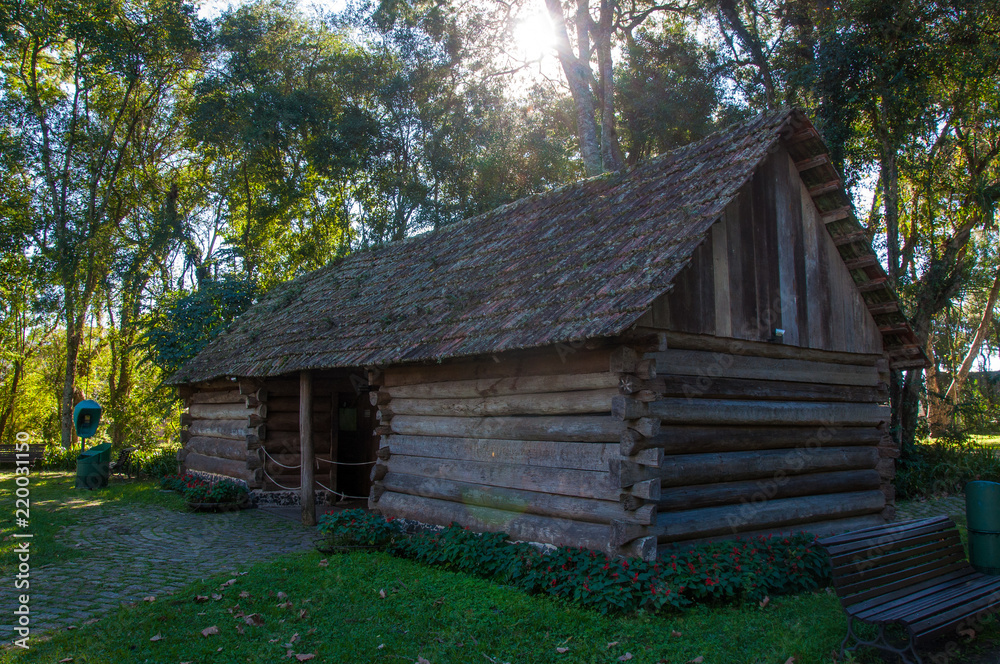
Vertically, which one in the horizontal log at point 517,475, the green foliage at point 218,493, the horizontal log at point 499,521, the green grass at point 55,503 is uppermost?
the horizontal log at point 517,475

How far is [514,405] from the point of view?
26.2 ft

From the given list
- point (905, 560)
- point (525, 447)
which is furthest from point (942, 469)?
point (525, 447)

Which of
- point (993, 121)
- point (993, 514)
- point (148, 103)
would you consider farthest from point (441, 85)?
point (993, 514)

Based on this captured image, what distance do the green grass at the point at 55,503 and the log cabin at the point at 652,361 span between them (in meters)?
3.46

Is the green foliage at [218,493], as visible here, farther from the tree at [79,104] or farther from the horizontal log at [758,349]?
the tree at [79,104]

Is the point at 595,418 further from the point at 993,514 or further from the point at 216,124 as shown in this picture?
the point at 216,124

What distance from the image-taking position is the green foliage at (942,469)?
14.1 meters

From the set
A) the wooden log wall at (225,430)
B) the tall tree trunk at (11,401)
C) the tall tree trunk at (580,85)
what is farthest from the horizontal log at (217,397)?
the tall tree trunk at (11,401)

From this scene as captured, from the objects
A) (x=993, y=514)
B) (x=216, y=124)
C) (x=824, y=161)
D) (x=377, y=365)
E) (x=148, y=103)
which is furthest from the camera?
(x=148, y=103)

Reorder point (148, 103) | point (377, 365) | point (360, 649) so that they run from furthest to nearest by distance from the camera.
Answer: point (148, 103) < point (377, 365) < point (360, 649)

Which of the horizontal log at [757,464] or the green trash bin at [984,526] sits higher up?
the horizontal log at [757,464]

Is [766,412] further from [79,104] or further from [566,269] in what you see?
[79,104]

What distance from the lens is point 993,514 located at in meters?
6.92

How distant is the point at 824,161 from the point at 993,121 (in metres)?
13.0
